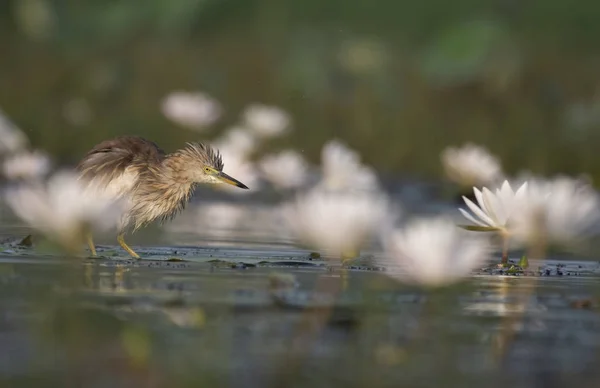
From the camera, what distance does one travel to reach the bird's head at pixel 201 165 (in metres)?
8.98

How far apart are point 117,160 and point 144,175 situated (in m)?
0.39

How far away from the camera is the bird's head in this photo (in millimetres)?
8984

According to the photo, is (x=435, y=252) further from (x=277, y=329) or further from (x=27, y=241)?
(x=27, y=241)

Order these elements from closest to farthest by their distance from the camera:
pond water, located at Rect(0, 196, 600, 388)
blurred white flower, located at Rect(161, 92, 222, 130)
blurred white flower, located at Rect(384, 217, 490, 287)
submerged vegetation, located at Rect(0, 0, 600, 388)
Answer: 1. pond water, located at Rect(0, 196, 600, 388)
2. submerged vegetation, located at Rect(0, 0, 600, 388)
3. blurred white flower, located at Rect(384, 217, 490, 287)
4. blurred white flower, located at Rect(161, 92, 222, 130)

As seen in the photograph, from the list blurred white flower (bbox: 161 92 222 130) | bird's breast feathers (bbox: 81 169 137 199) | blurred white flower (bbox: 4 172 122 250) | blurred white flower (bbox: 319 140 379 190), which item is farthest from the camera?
blurred white flower (bbox: 161 92 222 130)

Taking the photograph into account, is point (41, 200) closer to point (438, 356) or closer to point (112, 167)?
point (438, 356)

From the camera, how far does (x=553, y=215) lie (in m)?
5.62

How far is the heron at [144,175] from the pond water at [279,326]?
128 cm

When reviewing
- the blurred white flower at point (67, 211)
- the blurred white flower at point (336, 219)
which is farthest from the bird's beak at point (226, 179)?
the blurred white flower at point (336, 219)

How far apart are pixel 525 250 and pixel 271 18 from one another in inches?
353

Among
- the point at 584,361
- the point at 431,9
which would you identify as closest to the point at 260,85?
the point at 431,9

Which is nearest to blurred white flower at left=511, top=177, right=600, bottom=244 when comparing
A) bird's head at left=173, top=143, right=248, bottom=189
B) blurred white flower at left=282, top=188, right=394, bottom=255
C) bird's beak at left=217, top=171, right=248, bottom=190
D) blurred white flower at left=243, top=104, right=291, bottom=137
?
blurred white flower at left=282, top=188, right=394, bottom=255

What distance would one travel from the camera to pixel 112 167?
27.2 feet

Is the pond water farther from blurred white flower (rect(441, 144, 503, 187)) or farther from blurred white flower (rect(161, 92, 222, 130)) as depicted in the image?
blurred white flower (rect(161, 92, 222, 130))
